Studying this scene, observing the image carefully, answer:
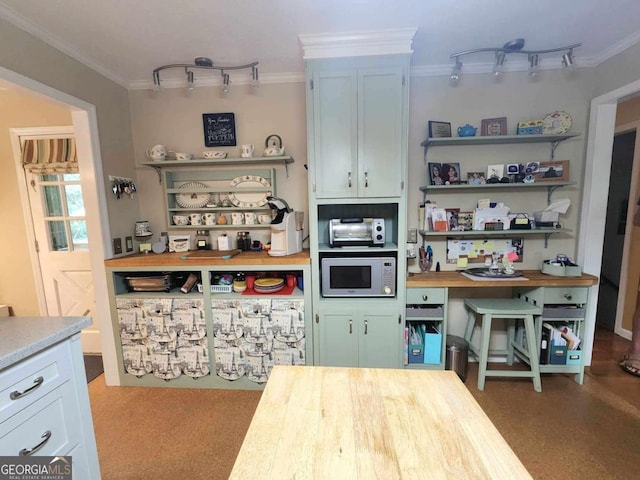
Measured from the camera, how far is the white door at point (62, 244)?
272 cm

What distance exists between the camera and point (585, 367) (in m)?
2.42

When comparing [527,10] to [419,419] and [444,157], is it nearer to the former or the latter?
[444,157]

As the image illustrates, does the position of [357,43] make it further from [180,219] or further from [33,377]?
[33,377]

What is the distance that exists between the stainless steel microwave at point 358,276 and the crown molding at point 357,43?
1405 mm

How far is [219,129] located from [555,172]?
2871 mm

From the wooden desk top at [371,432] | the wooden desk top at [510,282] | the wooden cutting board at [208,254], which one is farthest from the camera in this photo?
the wooden cutting board at [208,254]

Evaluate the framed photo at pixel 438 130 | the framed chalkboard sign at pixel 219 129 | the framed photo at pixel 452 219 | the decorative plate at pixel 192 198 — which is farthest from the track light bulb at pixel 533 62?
the decorative plate at pixel 192 198

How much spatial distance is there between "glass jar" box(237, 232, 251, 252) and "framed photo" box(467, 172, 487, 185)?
6.36ft

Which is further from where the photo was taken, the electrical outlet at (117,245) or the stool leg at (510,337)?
the stool leg at (510,337)

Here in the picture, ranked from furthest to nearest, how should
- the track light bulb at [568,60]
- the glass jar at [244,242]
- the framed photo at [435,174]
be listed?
the glass jar at [244,242]
the framed photo at [435,174]
the track light bulb at [568,60]

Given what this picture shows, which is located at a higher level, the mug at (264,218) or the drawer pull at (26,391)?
the mug at (264,218)

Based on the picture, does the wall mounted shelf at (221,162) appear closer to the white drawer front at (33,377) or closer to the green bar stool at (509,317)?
the white drawer front at (33,377)

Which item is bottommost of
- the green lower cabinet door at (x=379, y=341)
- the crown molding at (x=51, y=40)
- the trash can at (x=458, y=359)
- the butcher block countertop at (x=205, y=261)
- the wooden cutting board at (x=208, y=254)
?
the trash can at (x=458, y=359)

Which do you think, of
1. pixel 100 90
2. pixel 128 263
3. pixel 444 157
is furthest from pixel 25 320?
pixel 444 157
